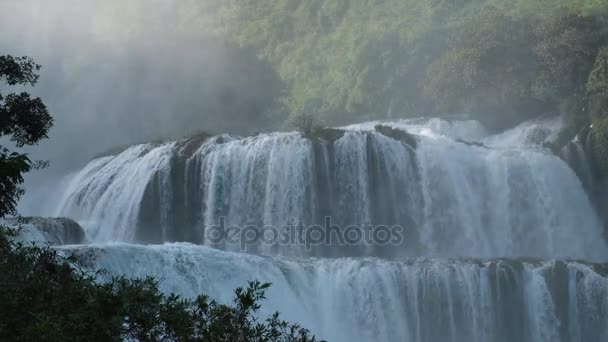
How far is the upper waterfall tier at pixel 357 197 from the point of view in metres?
36.7

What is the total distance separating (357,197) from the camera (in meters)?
36.9

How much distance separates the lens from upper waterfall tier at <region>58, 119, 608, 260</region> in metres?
36.7

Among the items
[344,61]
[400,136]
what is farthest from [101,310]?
[344,61]

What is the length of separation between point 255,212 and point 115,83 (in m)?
31.0

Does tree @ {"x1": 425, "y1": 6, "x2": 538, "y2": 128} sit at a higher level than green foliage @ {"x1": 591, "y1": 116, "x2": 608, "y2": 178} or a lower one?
higher

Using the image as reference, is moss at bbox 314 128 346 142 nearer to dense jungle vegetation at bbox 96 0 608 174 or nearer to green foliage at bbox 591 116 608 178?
dense jungle vegetation at bbox 96 0 608 174

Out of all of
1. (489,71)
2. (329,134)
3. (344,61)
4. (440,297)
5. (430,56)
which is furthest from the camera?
(344,61)

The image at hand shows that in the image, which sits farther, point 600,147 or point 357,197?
point 600,147

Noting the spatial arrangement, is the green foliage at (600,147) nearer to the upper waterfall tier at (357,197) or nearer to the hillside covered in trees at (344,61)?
the hillside covered in trees at (344,61)

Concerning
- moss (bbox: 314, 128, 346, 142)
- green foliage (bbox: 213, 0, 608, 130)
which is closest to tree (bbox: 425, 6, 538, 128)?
green foliage (bbox: 213, 0, 608, 130)

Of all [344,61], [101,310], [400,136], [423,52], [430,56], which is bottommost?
[101,310]

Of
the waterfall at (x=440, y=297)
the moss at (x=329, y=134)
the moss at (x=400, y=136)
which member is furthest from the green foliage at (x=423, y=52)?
the waterfall at (x=440, y=297)

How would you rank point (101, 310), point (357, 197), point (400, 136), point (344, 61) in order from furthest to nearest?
point (344, 61), point (400, 136), point (357, 197), point (101, 310)

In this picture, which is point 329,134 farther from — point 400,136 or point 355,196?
point 400,136
